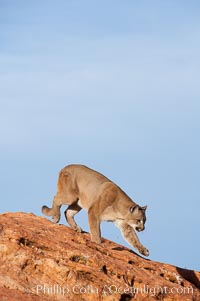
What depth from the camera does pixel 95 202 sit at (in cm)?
2212

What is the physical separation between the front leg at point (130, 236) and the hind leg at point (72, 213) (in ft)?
4.87

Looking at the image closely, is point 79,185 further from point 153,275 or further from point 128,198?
point 153,275

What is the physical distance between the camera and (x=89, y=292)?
651 inches

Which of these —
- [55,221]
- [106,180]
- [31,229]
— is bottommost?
[31,229]

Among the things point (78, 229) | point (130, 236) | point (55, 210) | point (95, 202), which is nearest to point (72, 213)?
point (55, 210)

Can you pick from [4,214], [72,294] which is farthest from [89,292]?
[4,214]

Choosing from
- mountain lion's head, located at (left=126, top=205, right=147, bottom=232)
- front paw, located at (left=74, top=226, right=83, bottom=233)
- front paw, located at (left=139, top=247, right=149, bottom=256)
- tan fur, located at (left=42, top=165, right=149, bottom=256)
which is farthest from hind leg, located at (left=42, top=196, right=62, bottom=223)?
front paw, located at (left=139, top=247, right=149, bottom=256)

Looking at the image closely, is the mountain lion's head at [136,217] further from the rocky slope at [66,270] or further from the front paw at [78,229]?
the rocky slope at [66,270]

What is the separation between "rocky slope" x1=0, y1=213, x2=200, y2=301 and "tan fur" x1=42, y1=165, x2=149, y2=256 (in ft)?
8.46

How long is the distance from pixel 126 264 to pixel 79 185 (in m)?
4.42

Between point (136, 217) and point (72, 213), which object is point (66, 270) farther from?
point (136, 217)

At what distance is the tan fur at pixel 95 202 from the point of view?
72.6 feet

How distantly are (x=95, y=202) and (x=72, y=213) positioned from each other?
0.87 m

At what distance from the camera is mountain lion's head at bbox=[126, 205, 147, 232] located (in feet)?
73.3
